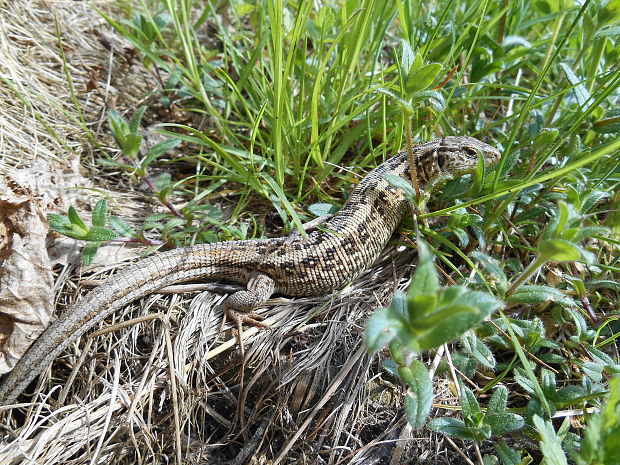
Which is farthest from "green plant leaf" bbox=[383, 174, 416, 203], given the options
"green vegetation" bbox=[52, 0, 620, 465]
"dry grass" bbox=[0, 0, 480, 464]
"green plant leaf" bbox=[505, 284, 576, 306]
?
"green plant leaf" bbox=[505, 284, 576, 306]

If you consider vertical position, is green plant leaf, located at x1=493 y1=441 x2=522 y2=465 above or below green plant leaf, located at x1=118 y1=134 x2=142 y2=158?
below

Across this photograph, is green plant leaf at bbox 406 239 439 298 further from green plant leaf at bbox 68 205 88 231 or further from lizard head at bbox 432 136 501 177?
green plant leaf at bbox 68 205 88 231

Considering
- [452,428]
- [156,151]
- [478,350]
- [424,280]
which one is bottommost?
[452,428]

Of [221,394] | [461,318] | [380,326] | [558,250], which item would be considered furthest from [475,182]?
[221,394]

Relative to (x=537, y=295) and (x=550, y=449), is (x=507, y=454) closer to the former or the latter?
(x=550, y=449)

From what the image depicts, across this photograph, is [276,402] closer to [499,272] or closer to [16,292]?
[499,272]

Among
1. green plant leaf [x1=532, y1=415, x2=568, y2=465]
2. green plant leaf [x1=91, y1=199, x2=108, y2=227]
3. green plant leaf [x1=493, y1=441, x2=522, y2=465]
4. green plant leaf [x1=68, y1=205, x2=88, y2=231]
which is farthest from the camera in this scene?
green plant leaf [x1=91, y1=199, x2=108, y2=227]

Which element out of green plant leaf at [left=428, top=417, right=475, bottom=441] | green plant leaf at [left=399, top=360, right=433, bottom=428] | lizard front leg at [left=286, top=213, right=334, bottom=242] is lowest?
green plant leaf at [left=428, top=417, right=475, bottom=441]
